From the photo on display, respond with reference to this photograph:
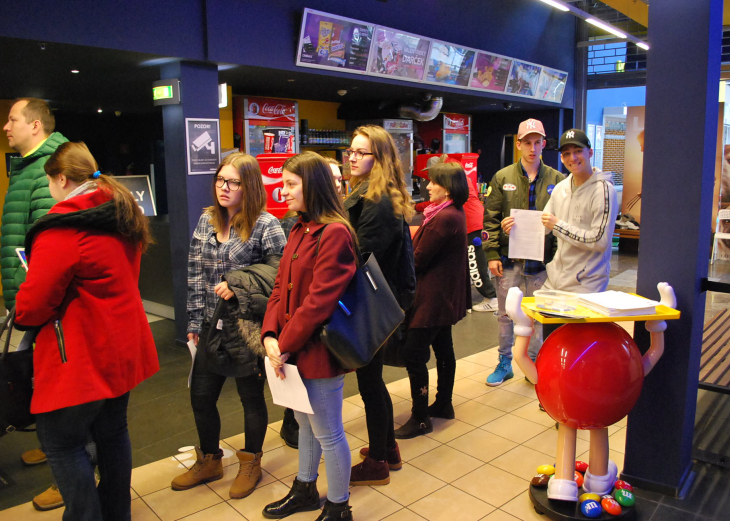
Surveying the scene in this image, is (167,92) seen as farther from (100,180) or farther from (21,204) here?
(100,180)

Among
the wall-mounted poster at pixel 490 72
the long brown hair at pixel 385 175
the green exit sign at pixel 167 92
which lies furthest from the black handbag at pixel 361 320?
the wall-mounted poster at pixel 490 72

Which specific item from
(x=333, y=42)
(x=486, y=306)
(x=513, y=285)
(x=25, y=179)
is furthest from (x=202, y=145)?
(x=486, y=306)

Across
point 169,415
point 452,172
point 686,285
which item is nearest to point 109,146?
point 169,415

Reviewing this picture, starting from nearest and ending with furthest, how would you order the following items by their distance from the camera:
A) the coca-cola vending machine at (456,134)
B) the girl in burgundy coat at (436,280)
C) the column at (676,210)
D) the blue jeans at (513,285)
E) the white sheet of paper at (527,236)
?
the column at (676,210), the girl in burgundy coat at (436,280), the white sheet of paper at (527,236), the blue jeans at (513,285), the coca-cola vending machine at (456,134)

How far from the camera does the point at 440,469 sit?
316 cm

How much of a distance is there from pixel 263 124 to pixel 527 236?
469 cm

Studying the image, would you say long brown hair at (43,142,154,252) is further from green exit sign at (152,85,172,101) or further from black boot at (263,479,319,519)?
green exit sign at (152,85,172,101)

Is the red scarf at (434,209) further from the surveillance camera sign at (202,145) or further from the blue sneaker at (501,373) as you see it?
the surveillance camera sign at (202,145)

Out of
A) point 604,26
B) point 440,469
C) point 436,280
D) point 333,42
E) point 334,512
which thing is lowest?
point 440,469

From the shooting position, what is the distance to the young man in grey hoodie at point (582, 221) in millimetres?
3344

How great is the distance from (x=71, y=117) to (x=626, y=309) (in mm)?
10501

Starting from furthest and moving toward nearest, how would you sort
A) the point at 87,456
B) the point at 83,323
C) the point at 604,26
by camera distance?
1. the point at 604,26
2. the point at 87,456
3. the point at 83,323

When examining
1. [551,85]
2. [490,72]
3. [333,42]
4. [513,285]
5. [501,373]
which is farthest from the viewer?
[551,85]

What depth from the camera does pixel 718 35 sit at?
8.90 feet
